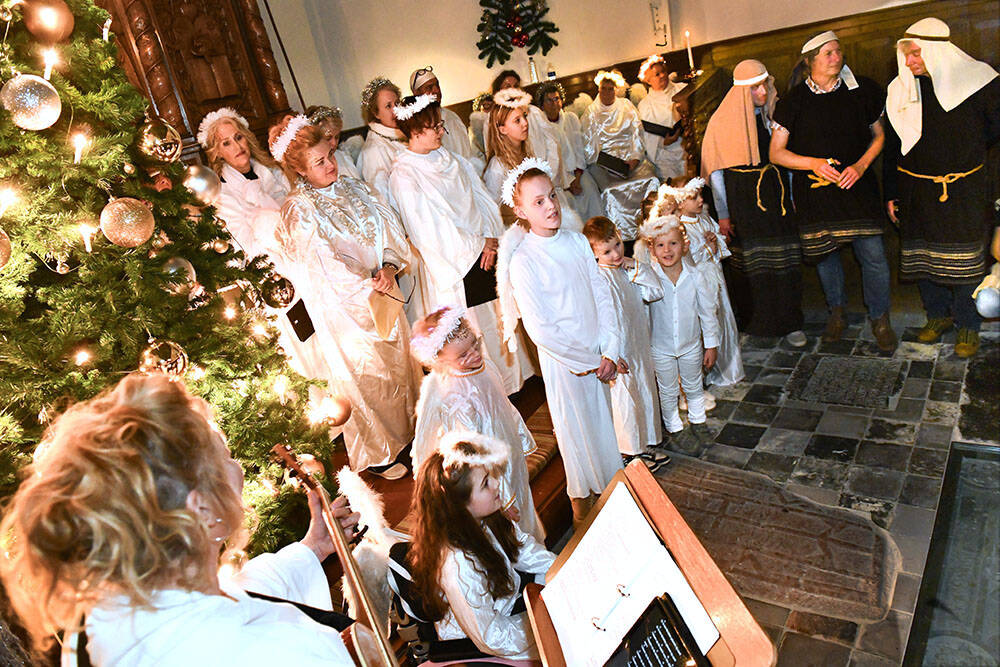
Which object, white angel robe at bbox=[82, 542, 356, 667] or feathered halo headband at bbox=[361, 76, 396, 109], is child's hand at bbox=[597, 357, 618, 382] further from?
feathered halo headband at bbox=[361, 76, 396, 109]

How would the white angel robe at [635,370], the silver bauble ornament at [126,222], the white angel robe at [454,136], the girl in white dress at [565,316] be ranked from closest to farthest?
the silver bauble ornament at [126,222] < the girl in white dress at [565,316] < the white angel robe at [635,370] < the white angel robe at [454,136]

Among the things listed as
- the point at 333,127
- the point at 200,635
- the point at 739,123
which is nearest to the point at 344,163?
the point at 333,127

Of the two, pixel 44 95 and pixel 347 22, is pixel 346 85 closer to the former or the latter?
pixel 347 22

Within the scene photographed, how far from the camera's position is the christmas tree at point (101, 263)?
212 cm

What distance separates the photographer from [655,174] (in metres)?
7.19

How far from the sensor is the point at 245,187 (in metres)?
4.47

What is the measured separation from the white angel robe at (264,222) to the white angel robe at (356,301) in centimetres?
19

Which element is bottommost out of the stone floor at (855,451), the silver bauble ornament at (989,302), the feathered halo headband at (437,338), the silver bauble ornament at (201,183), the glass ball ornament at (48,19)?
the stone floor at (855,451)

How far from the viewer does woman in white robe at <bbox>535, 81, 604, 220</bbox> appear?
6.74m

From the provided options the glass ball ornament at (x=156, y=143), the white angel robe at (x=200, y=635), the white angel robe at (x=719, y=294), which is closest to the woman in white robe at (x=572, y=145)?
the white angel robe at (x=719, y=294)

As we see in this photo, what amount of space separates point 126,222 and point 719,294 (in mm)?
3460

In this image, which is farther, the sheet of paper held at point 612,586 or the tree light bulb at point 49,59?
the tree light bulb at point 49,59

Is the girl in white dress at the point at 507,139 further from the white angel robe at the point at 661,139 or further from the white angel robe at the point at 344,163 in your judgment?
the white angel robe at the point at 661,139

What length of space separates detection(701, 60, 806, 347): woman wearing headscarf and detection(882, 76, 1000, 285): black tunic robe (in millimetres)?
728
